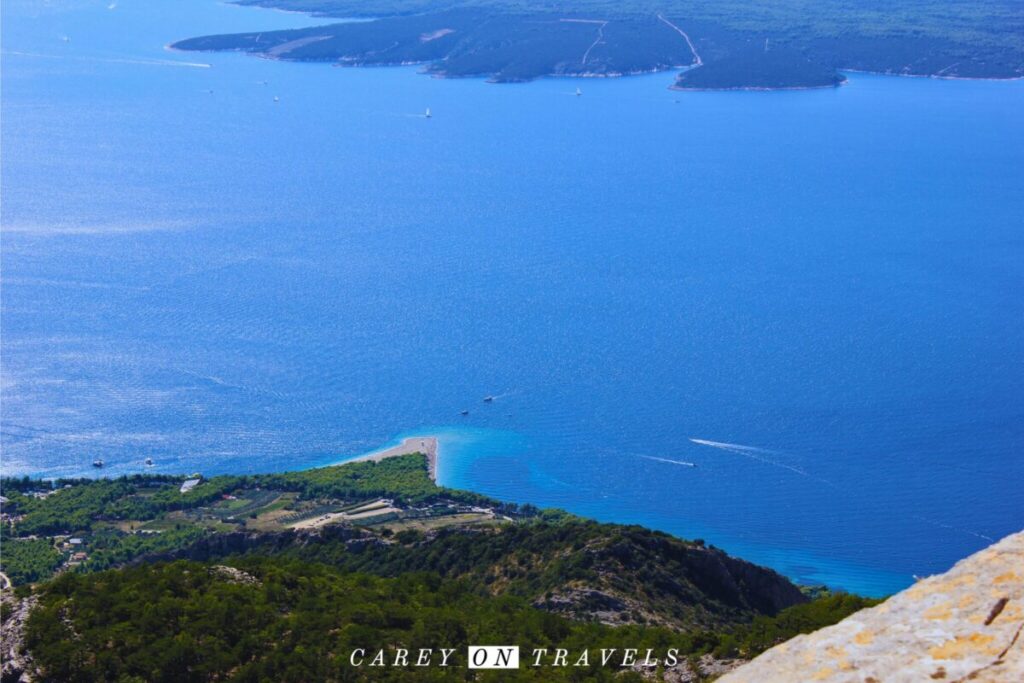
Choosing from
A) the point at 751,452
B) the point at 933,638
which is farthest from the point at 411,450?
the point at 933,638

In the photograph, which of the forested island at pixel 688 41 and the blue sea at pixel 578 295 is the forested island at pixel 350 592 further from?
the forested island at pixel 688 41

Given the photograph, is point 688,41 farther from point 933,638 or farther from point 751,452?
point 933,638

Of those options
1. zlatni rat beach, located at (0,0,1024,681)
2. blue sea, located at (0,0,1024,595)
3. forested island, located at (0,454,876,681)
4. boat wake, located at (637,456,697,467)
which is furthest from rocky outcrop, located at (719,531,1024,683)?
boat wake, located at (637,456,697,467)

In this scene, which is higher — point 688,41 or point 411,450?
point 688,41

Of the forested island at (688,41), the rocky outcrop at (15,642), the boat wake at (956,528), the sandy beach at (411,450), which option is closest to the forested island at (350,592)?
the rocky outcrop at (15,642)

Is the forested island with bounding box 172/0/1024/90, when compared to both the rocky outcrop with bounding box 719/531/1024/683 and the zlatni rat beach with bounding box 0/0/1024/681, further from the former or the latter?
the rocky outcrop with bounding box 719/531/1024/683

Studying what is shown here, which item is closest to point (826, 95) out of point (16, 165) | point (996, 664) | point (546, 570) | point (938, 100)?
point (938, 100)
